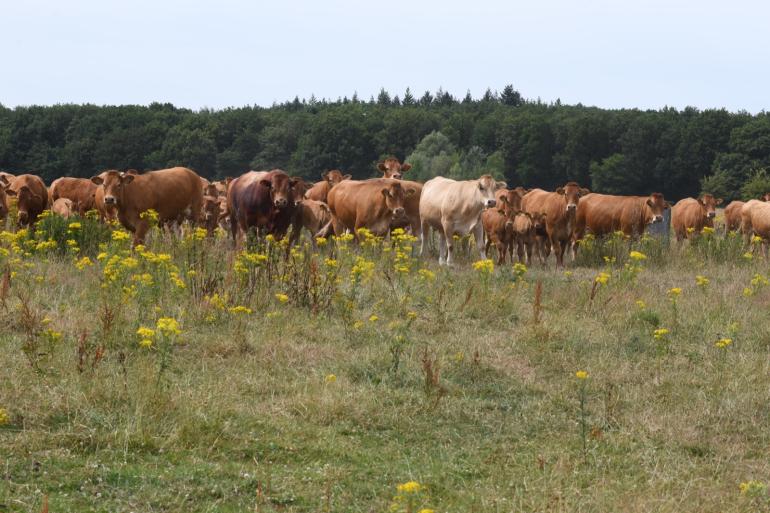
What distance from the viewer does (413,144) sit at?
3487 inches

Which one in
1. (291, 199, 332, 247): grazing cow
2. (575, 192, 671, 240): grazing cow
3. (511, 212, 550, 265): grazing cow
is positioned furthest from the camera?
(575, 192, 671, 240): grazing cow

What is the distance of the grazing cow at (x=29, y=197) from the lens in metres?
17.4

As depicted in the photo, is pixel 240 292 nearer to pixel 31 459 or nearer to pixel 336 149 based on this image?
pixel 31 459

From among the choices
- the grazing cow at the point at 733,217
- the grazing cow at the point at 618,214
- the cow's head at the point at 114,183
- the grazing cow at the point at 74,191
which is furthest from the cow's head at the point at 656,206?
the grazing cow at the point at 74,191

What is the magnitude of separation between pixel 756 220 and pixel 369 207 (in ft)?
37.2

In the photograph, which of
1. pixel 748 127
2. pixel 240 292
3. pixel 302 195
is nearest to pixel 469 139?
pixel 748 127

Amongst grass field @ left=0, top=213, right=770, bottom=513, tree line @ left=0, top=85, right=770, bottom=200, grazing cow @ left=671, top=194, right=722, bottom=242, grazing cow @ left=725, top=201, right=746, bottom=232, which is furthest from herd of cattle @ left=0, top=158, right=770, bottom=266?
tree line @ left=0, top=85, right=770, bottom=200

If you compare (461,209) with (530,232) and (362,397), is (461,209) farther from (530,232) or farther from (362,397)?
(362,397)

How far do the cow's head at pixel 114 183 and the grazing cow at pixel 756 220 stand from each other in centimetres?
1502

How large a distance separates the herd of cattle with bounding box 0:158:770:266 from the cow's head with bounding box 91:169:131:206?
0.02m

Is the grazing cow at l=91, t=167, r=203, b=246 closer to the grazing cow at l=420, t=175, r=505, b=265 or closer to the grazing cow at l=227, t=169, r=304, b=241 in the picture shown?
the grazing cow at l=227, t=169, r=304, b=241

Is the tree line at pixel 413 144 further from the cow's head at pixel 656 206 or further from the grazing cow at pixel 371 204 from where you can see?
the grazing cow at pixel 371 204

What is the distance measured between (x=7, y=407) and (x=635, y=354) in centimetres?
556

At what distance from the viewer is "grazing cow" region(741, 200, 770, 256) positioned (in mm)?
23391
